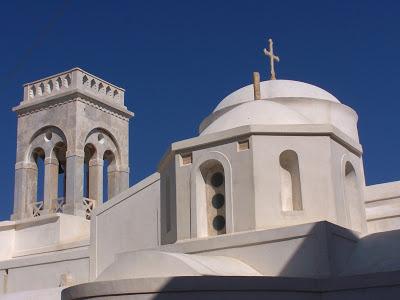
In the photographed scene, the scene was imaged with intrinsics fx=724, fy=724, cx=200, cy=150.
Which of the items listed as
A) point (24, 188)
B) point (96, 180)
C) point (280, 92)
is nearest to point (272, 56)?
point (280, 92)

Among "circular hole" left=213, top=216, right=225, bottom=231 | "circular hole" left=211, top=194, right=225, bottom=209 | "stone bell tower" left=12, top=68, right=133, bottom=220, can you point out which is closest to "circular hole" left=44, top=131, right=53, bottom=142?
"stone bell tower" left=12, top=68, right=133, bottom=220

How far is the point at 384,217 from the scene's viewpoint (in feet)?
49.3

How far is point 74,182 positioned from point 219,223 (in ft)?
44.1

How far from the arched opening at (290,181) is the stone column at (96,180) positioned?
46.9 ft

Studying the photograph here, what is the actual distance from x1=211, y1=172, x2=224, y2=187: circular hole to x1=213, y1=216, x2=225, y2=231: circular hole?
0.60 metres

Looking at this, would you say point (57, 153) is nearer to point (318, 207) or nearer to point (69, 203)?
point (69, 203)

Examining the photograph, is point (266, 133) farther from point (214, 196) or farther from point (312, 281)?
point (312, 281)

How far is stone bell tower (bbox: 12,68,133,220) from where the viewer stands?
25484 mm

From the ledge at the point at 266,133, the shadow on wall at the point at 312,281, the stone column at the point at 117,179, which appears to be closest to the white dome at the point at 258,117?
the ledge at the point at 266,133

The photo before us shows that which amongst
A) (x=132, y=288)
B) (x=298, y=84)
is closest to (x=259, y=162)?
(x=132, y=288)

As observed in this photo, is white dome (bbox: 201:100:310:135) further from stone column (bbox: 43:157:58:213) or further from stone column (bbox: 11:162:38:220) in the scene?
stone column (bbox: 11:162:38:220)

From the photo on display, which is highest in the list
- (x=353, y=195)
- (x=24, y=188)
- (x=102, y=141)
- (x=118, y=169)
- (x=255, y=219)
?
(x=102, y=141)

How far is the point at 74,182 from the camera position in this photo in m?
25.1

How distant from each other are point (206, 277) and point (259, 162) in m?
2.84
